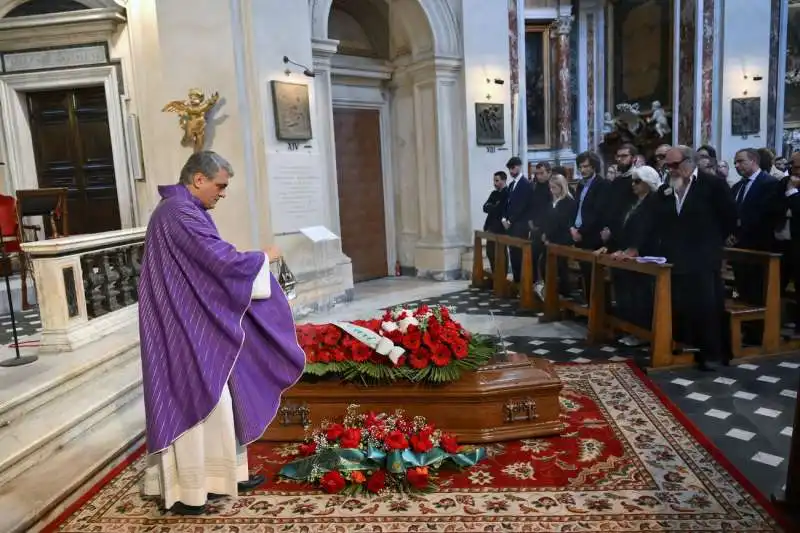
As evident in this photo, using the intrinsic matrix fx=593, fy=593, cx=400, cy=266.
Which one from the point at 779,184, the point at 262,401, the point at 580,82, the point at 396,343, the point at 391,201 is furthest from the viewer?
the point at 580,82

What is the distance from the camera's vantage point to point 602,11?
14.4 metres

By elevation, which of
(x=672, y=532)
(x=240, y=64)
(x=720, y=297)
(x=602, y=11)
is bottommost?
(x=672, y=532)

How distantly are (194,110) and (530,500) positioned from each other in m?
5.57

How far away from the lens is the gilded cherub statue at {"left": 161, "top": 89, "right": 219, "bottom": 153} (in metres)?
6.66

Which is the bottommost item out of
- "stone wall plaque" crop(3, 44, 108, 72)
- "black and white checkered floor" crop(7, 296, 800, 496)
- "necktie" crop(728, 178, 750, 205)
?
"black and white checkered floor" crop(7, 296, 800, 496)

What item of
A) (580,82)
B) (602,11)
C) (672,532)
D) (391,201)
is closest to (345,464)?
(672,532)

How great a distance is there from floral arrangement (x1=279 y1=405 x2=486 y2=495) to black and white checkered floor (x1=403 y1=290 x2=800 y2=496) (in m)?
1.48

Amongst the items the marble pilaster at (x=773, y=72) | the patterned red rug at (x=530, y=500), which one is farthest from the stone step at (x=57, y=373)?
the marble pilaster at (x=773, y=72)

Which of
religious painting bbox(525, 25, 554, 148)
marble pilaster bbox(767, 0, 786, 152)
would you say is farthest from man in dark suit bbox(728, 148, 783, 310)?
religious painting bbox(525, 25, 554, 148)

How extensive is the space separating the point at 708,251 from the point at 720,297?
0.49 metres

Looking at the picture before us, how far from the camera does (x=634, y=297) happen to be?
5355 millimetres

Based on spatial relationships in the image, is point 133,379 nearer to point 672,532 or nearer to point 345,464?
point 345,464

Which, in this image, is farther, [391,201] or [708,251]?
[391,201]

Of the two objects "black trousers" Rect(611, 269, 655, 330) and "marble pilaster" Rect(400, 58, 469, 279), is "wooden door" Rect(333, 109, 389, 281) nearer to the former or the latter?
"marble pilaster" Rect(400, 58, 469, 279)
